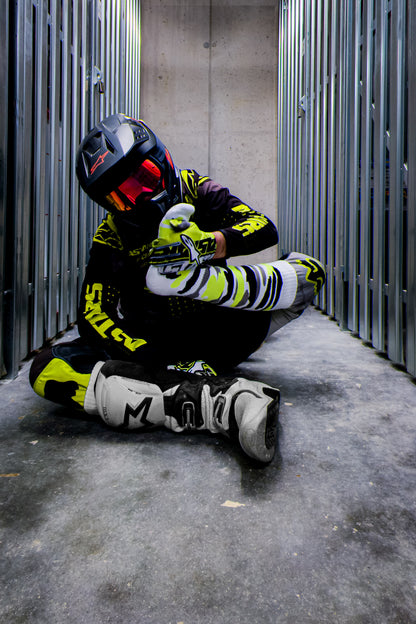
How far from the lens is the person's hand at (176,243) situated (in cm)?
105

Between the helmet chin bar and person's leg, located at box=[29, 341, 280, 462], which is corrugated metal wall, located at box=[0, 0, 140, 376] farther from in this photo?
the helmet chin bar

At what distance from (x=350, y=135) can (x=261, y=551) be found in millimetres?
2231

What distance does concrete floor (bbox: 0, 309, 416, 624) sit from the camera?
1.80 feet

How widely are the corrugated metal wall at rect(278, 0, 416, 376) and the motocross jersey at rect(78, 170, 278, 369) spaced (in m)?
0.64

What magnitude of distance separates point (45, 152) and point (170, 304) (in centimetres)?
101

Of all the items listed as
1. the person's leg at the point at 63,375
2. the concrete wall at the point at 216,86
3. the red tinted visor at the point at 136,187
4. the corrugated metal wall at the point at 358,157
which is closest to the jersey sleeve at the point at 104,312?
the person's leg at the point at 63,375

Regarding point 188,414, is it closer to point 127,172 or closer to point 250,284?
point 250,284

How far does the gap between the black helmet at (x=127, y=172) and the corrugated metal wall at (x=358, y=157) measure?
94 cm

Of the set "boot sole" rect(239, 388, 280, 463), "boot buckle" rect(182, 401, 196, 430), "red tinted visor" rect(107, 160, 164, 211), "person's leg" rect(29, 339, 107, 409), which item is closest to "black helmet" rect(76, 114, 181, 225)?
"red tinted visor" rect(107, 160, 164, 211)

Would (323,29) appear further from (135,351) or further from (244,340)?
(135,351)

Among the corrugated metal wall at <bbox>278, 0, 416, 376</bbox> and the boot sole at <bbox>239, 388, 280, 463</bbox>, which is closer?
the boot sole at <bbox>239, 388, 280, 463</bbox>

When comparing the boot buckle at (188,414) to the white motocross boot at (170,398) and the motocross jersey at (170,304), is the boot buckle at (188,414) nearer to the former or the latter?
the white motocross boot at (170,398)

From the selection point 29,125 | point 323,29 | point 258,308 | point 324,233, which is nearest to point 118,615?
point 258,308

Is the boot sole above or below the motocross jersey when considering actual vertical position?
below
